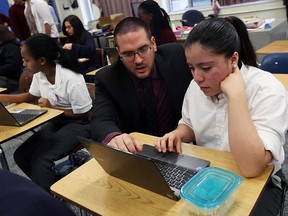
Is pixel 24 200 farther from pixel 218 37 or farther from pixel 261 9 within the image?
pixel 261 9

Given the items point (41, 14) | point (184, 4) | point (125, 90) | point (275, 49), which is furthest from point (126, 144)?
point (184, 4)

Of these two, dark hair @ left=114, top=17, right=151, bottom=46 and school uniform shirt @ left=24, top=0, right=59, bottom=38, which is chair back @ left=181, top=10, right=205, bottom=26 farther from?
dark hair @ left=114, top=17, right=151, bottom=46

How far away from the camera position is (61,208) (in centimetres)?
48

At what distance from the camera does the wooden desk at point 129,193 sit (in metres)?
0.86

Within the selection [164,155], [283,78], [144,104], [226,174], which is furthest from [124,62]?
[283,78]

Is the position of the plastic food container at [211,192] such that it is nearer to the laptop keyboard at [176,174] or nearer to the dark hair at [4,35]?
the laptop keyboard at [176,174]

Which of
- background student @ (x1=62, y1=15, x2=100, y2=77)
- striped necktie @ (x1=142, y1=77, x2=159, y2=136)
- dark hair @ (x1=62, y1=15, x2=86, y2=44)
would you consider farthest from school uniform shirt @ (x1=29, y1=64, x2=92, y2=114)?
dark hair @ (x1=62, y1=15, x2=86, y2=44)

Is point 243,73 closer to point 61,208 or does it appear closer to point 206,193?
point 206,193

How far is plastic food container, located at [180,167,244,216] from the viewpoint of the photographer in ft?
2.41

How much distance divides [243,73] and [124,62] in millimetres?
625

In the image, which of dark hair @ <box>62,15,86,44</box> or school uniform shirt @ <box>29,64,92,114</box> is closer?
school uniform shirt @ <box>29,64,92,114</box>

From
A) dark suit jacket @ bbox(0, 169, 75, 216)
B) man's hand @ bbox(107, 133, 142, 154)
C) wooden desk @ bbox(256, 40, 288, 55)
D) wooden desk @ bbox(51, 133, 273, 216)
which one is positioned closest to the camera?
dark suit jacket @ bbox(0, 169, 75, 216)

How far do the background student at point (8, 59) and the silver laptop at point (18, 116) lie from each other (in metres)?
1.91

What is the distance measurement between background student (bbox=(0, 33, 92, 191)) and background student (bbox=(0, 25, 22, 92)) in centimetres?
172
